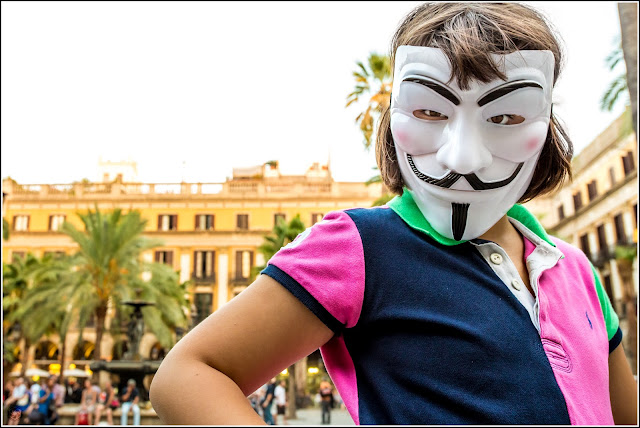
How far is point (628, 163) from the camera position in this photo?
28078 millimetres

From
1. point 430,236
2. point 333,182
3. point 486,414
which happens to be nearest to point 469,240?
point 430,236

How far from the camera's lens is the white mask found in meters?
1.19

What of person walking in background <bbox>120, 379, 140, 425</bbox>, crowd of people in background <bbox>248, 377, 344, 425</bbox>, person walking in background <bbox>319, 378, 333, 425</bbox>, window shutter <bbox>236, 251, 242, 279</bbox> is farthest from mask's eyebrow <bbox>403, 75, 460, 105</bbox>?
window shutter <bbox>236, 251, 242, 279</bbox>

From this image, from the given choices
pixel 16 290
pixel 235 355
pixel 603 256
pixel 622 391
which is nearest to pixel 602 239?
pixel 603 256

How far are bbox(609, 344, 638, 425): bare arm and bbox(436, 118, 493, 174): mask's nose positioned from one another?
58cm

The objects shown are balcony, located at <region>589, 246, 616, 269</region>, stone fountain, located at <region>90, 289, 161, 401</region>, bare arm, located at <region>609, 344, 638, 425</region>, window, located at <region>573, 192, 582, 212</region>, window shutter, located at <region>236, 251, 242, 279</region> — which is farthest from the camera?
window shutter, located at <region>236, 251, 242, 279</region>

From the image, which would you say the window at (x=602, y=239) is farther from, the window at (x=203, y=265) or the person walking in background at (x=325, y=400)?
the window at (x=203, y=265)

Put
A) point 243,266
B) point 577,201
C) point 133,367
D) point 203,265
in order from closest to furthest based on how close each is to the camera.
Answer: point 133,367, point 577,201, point 243,266, point 203,265

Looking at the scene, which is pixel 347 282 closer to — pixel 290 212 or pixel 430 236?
pixel 430 236

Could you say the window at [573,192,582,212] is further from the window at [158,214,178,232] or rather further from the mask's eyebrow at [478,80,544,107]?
the mask's eyebrow at [478,80,544,107]

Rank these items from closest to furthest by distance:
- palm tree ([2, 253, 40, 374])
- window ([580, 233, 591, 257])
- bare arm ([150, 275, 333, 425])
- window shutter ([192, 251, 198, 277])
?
bare arm ([150, 275, 333, 425]) → palm tree ([2, 253, 40, 374]) → window ([580, 233, 591, 257]) → window shutter ([192, 251, 198, 277])

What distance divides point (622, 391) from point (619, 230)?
30461 millimetres

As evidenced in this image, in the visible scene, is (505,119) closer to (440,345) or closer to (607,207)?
(440,345)

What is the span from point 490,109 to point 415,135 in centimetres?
15
